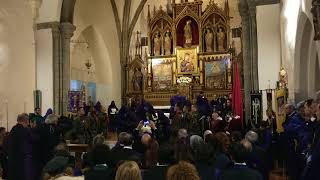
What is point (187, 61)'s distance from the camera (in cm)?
2033

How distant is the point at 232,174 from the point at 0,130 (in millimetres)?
5801

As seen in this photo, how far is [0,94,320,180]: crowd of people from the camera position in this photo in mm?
4500

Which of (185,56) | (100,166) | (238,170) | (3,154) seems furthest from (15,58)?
(238,170)

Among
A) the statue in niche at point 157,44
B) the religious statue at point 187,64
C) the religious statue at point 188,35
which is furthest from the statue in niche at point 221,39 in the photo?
the statue in niche at point 157,44

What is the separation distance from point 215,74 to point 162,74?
2.61 m

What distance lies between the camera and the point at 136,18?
22.6 meters

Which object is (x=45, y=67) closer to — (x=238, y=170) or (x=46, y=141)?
(x=46, y=141)

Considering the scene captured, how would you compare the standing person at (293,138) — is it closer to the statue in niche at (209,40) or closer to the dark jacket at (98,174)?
the dark jacket at (98,174)

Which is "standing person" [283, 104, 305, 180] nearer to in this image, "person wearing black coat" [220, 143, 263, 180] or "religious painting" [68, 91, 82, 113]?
"person wearing black coat" [220, 143, 263, 180]

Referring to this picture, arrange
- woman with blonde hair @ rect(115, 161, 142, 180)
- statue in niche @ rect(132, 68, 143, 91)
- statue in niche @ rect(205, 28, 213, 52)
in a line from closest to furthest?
woman with blonde hair @ rect(115, 161, 142, 180), statue in niche @ rect(205, 28, 213, 52), statue in niche @ rect(132, 68, 143, 91)

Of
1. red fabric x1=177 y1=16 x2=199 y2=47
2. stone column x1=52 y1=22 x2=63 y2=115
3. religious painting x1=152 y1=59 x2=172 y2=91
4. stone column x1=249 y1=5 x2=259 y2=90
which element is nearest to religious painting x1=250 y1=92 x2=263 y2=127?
stone column x1=249 y1=5 x2=259 y2=90

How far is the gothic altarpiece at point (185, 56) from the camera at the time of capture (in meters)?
19.9

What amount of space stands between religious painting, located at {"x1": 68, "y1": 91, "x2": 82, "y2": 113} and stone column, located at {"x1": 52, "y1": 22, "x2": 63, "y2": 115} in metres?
0.62

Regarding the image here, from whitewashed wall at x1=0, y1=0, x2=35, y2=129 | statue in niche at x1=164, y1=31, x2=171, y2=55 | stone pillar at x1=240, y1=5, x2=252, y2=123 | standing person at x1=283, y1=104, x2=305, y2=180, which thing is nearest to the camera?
standing person at x1=283, y1=104, x2=305, y2=180
